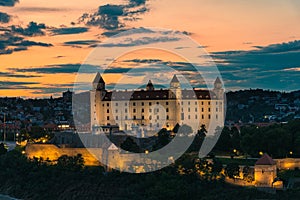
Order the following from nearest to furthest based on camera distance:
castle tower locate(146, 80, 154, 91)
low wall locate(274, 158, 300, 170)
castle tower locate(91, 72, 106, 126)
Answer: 1. low wall locate(274, 158, 300, 170)
2. castle tower locate(91, 72, 106, 126)
3. castle tower locate(146, 80, 154, 91)

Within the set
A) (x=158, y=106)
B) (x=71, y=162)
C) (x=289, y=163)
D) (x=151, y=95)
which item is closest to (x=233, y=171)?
(x=289, y=163)

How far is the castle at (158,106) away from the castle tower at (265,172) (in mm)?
24218

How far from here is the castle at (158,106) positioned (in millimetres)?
55641

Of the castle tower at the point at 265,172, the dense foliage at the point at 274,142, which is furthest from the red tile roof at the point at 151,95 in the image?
the castle tower at the point at 265,172

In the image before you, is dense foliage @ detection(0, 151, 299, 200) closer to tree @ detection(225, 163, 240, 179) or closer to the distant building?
tree @ detection(225, 163, 240, 179)

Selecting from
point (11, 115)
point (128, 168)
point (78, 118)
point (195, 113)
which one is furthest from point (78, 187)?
point (11, 115)

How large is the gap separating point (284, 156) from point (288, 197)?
5292 millimetres

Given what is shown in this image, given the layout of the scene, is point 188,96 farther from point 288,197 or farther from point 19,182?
point 288,197

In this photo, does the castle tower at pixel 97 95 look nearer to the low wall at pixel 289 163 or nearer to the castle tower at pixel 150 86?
the castle tower at pixel 150 86

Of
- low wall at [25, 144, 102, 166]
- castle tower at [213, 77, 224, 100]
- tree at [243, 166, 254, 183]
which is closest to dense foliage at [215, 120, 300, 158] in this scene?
tree at [243, 166, 254, 183]

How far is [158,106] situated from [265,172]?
2675cm

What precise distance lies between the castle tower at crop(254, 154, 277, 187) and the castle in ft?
79.5

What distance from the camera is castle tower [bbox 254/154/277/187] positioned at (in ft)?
99.1

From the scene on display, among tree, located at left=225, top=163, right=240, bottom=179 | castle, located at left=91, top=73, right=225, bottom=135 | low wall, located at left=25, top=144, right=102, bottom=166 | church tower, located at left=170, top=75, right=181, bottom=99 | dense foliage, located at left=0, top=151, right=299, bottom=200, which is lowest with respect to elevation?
dense foliage, located at left=0, top=151, right=299, bottom=200
